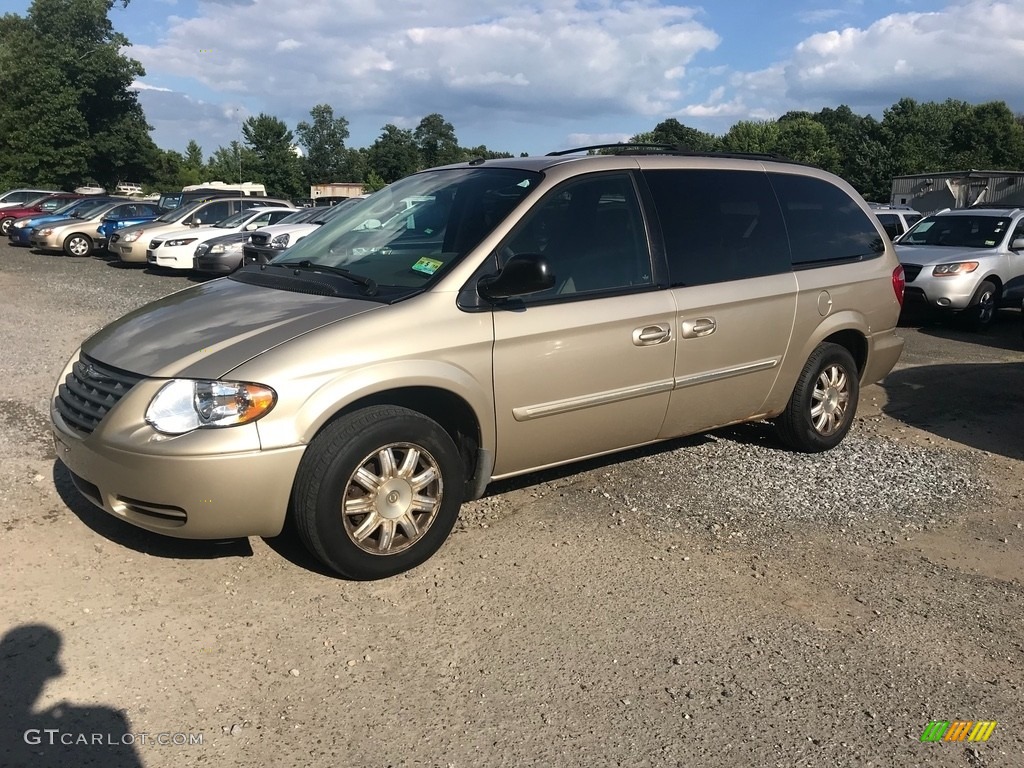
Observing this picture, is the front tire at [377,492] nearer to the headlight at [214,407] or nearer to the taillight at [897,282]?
the headlight at [214,407]

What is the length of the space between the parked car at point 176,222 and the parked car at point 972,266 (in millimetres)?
13901

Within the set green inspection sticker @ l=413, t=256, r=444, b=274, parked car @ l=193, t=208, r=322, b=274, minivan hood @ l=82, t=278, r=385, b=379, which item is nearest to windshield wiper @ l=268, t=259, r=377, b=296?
minivan hood @ l=82, t=278, r=385, b=379

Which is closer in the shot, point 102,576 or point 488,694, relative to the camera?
point 488,694

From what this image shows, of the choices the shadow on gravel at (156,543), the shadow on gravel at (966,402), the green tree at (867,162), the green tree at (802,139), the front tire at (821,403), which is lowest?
the shadow on gravel at (966,402)

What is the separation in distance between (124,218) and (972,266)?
66.4 ft

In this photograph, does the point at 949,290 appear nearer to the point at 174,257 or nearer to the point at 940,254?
the point at 940,254

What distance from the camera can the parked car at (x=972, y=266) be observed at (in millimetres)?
11609

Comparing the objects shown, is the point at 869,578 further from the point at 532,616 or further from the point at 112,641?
the point at 112,641

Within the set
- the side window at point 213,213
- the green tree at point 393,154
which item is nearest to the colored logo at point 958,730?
the side window at point 213,213

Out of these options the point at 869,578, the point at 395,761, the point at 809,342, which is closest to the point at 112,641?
the point at 395,761

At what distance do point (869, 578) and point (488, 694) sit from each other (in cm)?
209

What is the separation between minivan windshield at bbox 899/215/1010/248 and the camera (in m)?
12.5

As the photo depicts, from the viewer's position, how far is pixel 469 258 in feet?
13.7

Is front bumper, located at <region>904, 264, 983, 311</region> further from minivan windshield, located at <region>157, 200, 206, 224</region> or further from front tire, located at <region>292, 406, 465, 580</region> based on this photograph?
minivan windshield, located at <region>157, 200, 206, 224</region>
